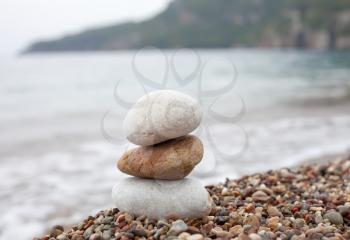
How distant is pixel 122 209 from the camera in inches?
212

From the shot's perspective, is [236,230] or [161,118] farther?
[161,118]

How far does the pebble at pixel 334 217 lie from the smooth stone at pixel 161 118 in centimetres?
180

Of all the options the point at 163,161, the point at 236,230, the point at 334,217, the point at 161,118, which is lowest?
the point at 334,217

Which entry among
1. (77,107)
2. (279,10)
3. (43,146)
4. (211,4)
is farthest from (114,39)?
(43,146)

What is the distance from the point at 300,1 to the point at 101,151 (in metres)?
143

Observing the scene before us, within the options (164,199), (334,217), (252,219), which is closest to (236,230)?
(252,219)

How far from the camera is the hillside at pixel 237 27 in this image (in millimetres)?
136750

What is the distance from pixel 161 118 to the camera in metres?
5.09

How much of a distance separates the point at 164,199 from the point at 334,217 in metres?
1.91

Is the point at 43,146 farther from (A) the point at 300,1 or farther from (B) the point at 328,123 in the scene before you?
(A) the point at 300,1

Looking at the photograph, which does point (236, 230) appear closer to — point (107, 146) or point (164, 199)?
point (164, 199)

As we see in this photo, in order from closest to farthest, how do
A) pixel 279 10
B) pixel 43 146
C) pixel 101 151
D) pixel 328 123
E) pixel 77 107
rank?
1. pixel 101 151
2. pixel 43 146
3. pixel 328 123
4. pixel 77 107
5. pixel 279 10

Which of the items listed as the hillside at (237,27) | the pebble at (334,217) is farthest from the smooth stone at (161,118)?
the hillside at (237,27)

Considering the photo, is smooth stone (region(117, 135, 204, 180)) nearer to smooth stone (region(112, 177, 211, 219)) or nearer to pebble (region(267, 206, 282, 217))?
smooth stone (region(112, 177, 211, 219))
